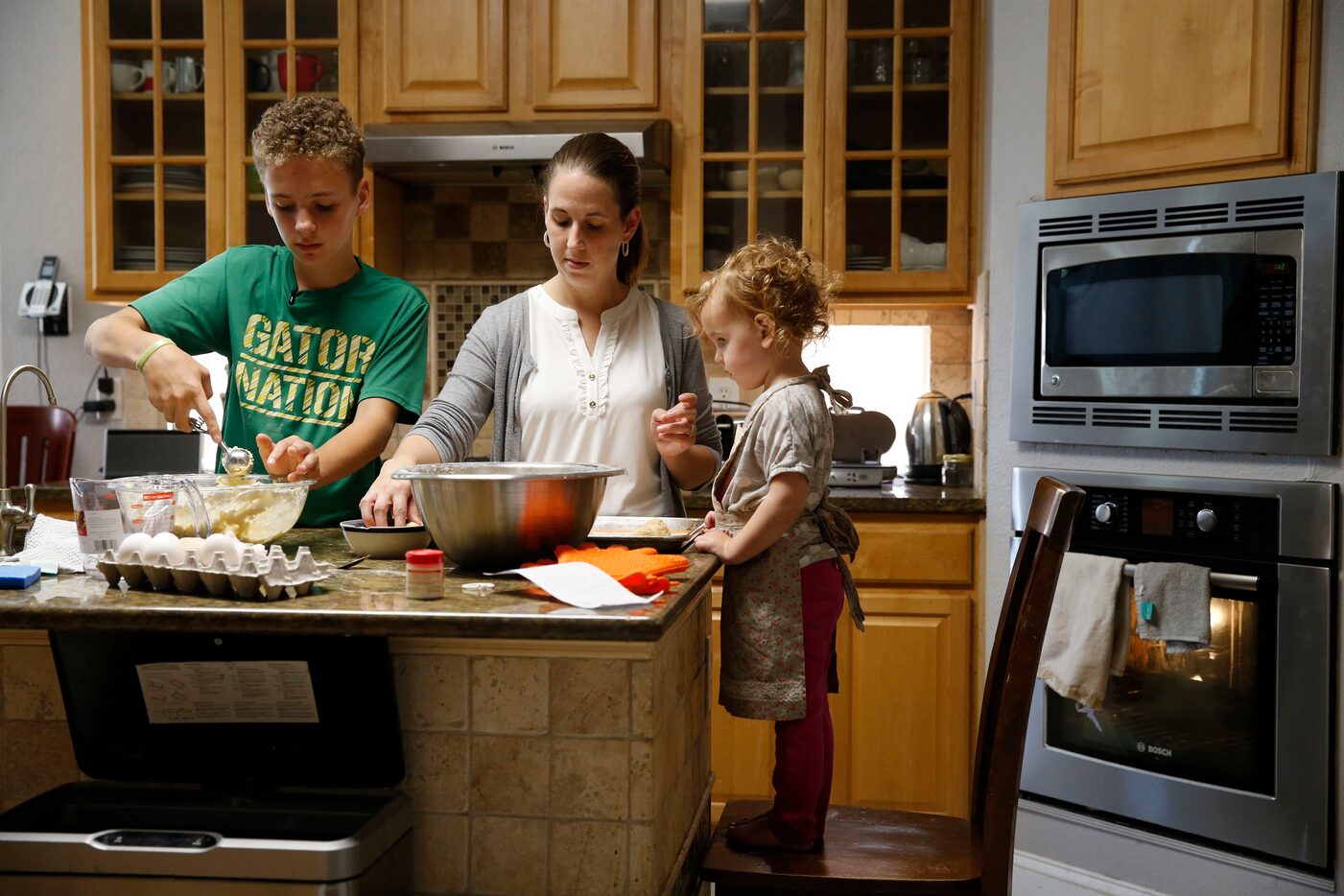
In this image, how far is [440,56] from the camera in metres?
3.24

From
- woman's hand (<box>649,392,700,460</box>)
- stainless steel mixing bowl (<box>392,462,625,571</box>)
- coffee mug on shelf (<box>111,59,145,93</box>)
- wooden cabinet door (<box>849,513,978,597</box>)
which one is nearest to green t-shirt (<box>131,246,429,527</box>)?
woman's hand (<box>649,392,700,460</box>)

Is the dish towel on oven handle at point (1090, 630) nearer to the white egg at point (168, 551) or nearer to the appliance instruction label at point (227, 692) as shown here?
the appliance instruction label at point (227, 692)

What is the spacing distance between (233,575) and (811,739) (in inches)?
32.2

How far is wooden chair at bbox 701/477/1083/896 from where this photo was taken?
52.8 inches

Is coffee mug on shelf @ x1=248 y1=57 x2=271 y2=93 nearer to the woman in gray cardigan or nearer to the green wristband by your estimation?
the woman in gray cardigan


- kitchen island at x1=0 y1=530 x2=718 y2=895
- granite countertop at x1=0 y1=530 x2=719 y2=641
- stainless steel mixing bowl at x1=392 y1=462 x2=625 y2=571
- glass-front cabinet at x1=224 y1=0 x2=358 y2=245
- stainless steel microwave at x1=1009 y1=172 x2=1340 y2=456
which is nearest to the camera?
granite countertop at x1=0 y1=530 x2=719 y2=641

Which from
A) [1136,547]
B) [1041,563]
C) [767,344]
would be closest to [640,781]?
[1041,563]

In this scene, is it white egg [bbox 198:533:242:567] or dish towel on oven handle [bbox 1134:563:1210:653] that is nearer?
white egg [bbox 198:533:242:567]

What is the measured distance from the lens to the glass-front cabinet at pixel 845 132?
3123 mm

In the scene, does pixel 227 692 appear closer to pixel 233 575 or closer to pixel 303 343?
pixel 233 575

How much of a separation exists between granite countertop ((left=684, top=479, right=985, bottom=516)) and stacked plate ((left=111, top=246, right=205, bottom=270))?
167cm

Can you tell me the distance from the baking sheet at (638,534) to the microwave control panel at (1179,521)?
1.19 metres

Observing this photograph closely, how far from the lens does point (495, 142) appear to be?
3.09 meters

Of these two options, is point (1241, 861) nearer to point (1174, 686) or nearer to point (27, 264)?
point (1174, 686)
